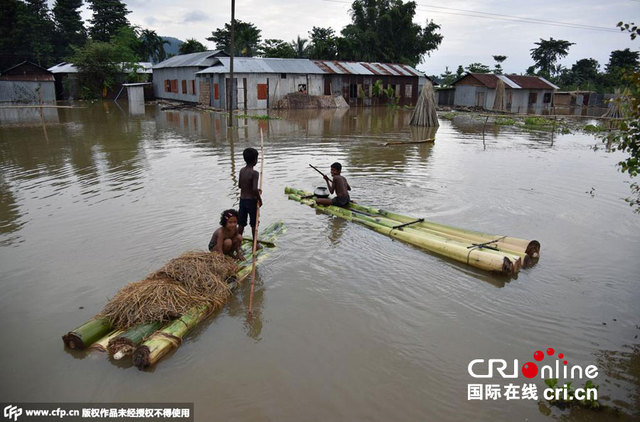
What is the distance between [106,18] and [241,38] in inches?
780

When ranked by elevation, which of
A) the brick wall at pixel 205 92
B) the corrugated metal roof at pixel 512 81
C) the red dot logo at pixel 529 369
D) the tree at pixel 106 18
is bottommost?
the red dot logo at pixel 529 369

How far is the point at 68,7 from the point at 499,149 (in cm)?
5404

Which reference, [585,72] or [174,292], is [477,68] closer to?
[585,72]

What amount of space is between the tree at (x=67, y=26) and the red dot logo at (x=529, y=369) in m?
59.1

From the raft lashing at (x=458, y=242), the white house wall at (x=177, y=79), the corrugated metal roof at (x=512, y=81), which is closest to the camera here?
the raft lashing at (x=458, y=242)

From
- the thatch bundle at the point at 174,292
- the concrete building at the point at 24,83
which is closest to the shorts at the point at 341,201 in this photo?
the thatch bundle at the point at 174,292

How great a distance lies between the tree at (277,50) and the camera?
40.8 metres

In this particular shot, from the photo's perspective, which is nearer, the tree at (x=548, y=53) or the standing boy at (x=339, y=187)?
the standing boy at (x=339, y=187)

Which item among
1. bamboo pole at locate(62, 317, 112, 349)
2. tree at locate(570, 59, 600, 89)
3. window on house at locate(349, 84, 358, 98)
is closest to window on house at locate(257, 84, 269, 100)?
window on house at locate(349, 84, 358, 98)

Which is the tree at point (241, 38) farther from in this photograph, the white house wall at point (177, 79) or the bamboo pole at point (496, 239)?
the bamboo pole at point (496, 239)

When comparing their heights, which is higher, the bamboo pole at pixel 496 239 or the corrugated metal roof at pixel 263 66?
the corrugated metal roof at pixel 263 66

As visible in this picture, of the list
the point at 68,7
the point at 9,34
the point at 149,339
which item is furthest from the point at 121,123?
the point at 68,7

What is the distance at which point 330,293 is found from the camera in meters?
5.79

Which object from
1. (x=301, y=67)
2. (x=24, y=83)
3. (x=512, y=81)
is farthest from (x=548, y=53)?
(x=24, y=83)
